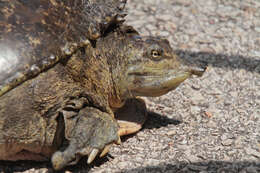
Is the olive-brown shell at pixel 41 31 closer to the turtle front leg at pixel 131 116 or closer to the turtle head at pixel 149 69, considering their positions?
the turtle head at pixel 149 69

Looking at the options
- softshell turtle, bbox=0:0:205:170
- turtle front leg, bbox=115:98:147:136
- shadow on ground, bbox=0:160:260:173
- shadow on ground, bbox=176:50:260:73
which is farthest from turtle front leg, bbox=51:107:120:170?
shadow on ground, bbox=176:50:260:73

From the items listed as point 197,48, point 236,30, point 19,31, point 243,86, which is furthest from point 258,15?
point 19,31

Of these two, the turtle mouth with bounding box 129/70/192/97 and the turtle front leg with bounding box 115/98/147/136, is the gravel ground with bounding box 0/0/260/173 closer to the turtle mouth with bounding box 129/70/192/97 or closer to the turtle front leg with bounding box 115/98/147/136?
the turtle front leg with bounding box 115/98/147/136

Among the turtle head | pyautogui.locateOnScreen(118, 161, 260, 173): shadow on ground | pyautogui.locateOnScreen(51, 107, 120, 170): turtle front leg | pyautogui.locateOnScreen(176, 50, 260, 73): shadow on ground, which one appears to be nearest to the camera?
pyautogui.locateOnScreen(51, 107, 120, 170): turtle front leg

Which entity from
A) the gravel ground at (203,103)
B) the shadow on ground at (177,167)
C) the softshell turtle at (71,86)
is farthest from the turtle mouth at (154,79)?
the shadow on ground at (177,167)

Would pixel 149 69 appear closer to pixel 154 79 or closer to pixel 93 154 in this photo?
pixel 154 79

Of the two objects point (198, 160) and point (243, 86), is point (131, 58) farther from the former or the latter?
point (243, 86)
